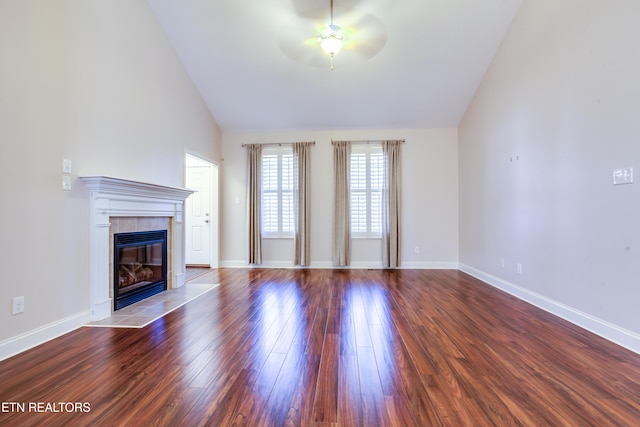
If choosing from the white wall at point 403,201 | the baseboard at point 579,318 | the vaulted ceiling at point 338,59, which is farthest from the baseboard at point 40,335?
the baseboard at point 579,318

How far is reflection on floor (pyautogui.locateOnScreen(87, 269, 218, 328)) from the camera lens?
2659 mm

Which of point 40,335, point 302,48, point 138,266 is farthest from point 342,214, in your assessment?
point 40,335

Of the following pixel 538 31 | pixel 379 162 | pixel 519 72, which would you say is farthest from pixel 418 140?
pixel 538 31

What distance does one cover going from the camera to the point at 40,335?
87.7 inches

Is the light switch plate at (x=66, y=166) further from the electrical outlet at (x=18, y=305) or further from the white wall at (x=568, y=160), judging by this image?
the white wall at (x=568, y=160)

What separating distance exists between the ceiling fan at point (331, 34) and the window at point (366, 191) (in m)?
1.81

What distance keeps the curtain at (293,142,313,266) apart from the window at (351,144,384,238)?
888 mm

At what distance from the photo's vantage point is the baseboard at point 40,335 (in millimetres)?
2006

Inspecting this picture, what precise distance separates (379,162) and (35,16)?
479cm

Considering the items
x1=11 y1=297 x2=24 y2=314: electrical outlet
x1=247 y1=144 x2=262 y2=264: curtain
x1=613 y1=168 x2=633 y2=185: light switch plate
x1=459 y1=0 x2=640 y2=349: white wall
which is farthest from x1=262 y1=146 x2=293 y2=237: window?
x1=613 y1=168 x2=633 y2=185: light switch plate

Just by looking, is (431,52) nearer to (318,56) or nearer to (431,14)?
(431,14)

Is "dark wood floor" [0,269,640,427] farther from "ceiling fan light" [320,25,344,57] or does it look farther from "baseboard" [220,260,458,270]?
"ceiling fan light" [320,25,344,57]

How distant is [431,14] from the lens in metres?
3.61

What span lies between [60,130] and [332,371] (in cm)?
299
